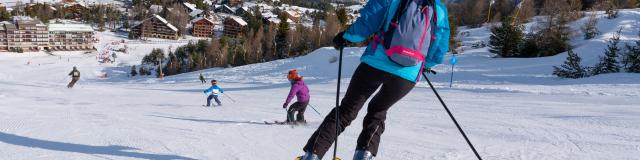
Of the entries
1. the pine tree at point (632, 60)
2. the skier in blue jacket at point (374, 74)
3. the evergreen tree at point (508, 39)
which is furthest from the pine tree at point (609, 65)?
the skier in blue jacket at point (374, 74)

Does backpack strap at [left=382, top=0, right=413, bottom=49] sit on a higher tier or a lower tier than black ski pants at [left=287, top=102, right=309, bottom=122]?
higher

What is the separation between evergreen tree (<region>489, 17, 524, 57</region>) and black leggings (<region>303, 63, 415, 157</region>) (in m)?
19.9

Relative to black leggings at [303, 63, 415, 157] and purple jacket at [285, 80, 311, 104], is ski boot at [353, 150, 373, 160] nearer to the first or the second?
black leggings at [303, 63, 415, 157]

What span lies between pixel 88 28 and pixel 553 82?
5687cm

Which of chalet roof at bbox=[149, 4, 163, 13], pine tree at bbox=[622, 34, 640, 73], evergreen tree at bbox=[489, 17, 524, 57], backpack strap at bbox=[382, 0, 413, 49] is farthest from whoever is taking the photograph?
chalet roof at bbox=[149, 4, 163, 13]

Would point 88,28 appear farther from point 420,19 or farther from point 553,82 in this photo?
point 420,19

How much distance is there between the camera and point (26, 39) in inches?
2128

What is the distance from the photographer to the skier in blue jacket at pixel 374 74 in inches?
105

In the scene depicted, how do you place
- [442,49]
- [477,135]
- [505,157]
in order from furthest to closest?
1. [477,135]
2. [505,157]
3. [442,49]

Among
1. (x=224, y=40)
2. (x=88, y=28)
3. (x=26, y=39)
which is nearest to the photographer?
(x=224, y=40)

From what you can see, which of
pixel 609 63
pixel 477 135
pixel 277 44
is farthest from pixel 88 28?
pixel 477 135

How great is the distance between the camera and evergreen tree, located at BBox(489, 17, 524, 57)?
2116 centimetres

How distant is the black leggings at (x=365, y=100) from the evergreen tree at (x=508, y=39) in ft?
65.2

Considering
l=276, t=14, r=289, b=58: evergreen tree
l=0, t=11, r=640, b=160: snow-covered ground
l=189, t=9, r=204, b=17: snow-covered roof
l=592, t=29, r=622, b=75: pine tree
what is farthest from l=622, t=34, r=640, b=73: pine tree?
l=189, t=9, r=204, b=17: snow-covered roof
